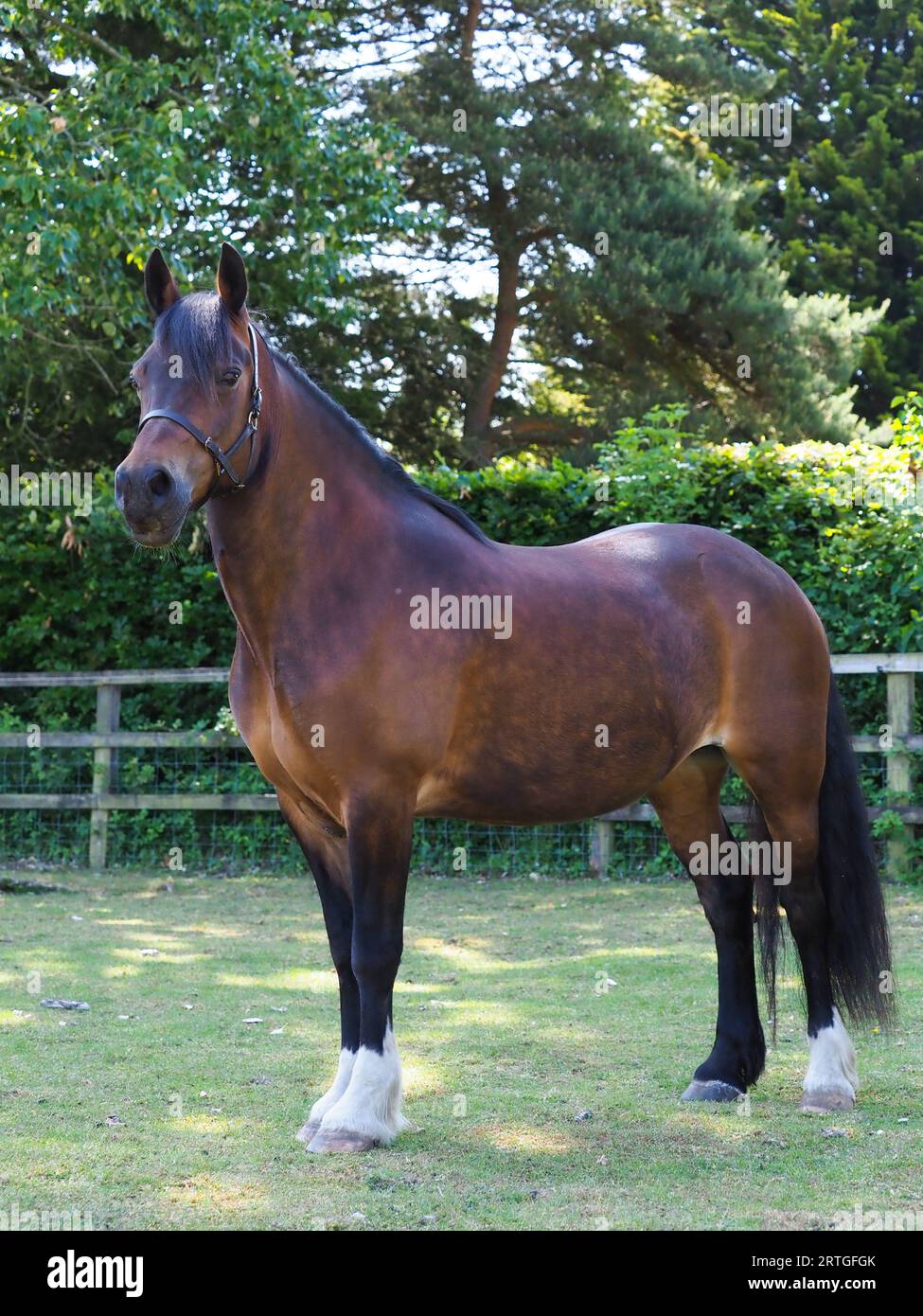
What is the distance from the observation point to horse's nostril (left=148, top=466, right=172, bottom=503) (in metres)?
3.33

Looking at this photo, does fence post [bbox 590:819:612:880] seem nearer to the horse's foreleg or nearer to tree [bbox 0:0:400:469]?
tree [bbox 0:0:400:469]

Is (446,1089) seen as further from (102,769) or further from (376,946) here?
(102,769)

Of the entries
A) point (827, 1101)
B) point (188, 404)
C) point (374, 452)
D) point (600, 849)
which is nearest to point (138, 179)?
point (600, 849)

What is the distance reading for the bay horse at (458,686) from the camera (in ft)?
11.9

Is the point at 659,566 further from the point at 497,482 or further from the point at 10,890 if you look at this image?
the point at 10,890

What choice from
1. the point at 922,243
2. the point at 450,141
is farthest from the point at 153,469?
the point at 922,243

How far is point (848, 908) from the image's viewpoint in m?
4.36

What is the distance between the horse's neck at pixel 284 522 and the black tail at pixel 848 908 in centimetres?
186

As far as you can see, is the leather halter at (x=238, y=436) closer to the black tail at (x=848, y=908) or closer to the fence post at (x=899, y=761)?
the black tail at (x=848, y=908)

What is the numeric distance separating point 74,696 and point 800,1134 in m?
8.71

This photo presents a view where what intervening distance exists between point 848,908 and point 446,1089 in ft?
4.89

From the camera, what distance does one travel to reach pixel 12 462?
13211 mm

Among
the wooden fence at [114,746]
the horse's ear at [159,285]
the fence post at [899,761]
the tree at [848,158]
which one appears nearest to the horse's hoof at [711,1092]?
the horse's ear at [159,285]

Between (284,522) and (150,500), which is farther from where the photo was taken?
(284,522)
